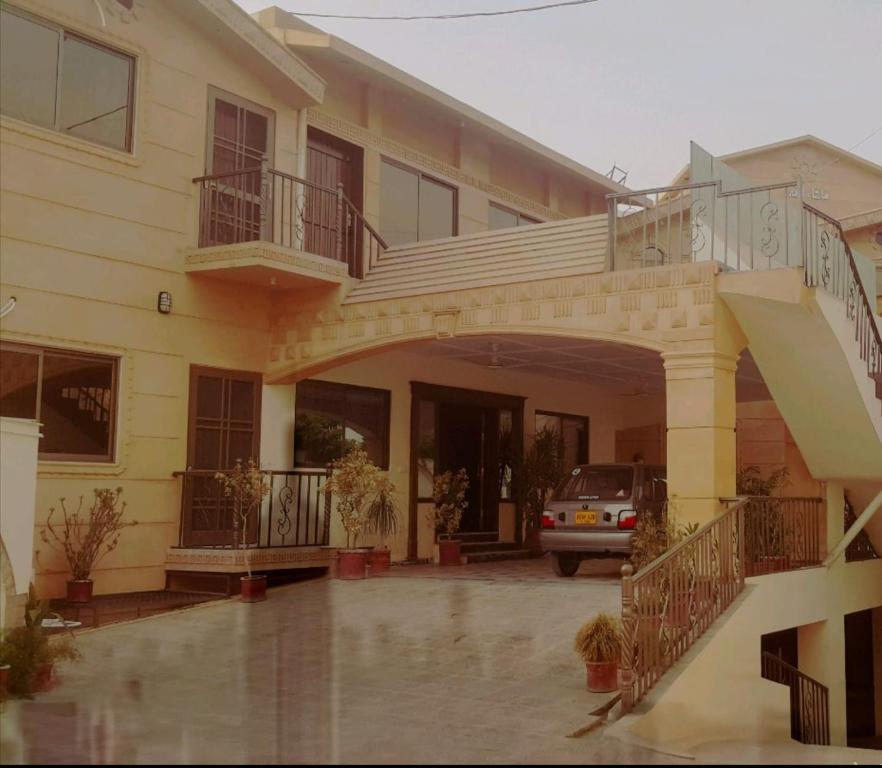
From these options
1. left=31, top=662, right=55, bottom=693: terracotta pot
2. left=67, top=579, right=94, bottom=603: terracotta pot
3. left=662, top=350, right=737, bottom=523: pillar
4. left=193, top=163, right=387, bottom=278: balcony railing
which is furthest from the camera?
left=193, top=163, right=387, bottom=278: balcony railing

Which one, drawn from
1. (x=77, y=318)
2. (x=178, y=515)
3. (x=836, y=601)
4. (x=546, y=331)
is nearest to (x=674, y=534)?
(x=546, y=331)

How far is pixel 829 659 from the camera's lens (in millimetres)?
12336

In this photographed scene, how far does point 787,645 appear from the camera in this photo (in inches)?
528

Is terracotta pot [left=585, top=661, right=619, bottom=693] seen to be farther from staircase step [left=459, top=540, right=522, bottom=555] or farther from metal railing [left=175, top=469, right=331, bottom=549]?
staircase step [left=459, top=540, right=522, bottom=555]

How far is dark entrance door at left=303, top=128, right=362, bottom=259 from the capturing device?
14914 mm

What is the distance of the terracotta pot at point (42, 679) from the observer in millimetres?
7555

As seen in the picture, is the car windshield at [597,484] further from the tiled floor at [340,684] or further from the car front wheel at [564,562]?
the tiled floor at [340,684]

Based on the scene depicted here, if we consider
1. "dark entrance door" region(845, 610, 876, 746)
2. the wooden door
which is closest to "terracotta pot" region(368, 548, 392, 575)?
the wooden door

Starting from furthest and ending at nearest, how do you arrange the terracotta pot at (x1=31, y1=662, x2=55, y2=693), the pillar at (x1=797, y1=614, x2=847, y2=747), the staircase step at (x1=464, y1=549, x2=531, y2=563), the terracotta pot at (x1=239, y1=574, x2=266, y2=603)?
the staircase step at (x1=464, y1=549, x2=531, y2=563)
the pillar at (x1=797, y1=614, x2=847, y2=747)
the terracotta pot at (x1=239, y1=574, x2=266, y2=603)
the terracotta pot at (x1=31, y1=662, x2=55, y2=693)

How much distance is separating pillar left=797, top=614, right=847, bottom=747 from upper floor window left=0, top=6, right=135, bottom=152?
9.93 meters

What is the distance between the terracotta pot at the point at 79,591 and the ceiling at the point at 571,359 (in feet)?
16.6

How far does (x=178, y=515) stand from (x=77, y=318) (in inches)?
104

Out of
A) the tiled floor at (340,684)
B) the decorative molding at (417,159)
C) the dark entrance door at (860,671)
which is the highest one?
the decorative molding at (417,159)

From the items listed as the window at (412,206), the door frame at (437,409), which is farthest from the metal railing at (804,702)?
the window at (412,206)
